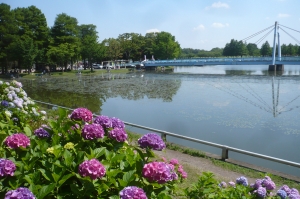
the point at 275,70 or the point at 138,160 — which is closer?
the point at 138,160

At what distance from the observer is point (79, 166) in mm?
1926

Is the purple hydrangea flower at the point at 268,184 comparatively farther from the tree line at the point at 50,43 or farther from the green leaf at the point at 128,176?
the tree line at the point at 50,43

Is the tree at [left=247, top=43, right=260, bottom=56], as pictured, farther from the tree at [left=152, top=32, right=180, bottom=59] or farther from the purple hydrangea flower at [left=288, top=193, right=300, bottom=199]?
the purple hydrangea flower at [left=288, top=193, right=300, bottom=199]

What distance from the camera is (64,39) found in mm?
47500

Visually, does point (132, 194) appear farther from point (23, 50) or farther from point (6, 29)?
point (6, 29)

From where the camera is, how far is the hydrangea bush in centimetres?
185

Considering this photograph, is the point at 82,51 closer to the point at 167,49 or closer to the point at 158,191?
the point at 167,49

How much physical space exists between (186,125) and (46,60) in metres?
38.2

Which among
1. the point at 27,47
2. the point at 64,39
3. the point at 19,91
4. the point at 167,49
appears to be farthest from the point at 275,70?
the point at 19,91

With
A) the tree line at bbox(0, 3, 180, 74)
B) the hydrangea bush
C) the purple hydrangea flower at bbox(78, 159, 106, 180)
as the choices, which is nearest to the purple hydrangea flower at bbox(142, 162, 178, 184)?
the hydrangea bush

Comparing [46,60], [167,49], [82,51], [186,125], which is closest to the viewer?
[186,125]

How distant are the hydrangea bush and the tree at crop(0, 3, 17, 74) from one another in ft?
133

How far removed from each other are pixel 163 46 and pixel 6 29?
139 feet

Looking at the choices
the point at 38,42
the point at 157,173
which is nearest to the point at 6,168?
the point at 157,173
